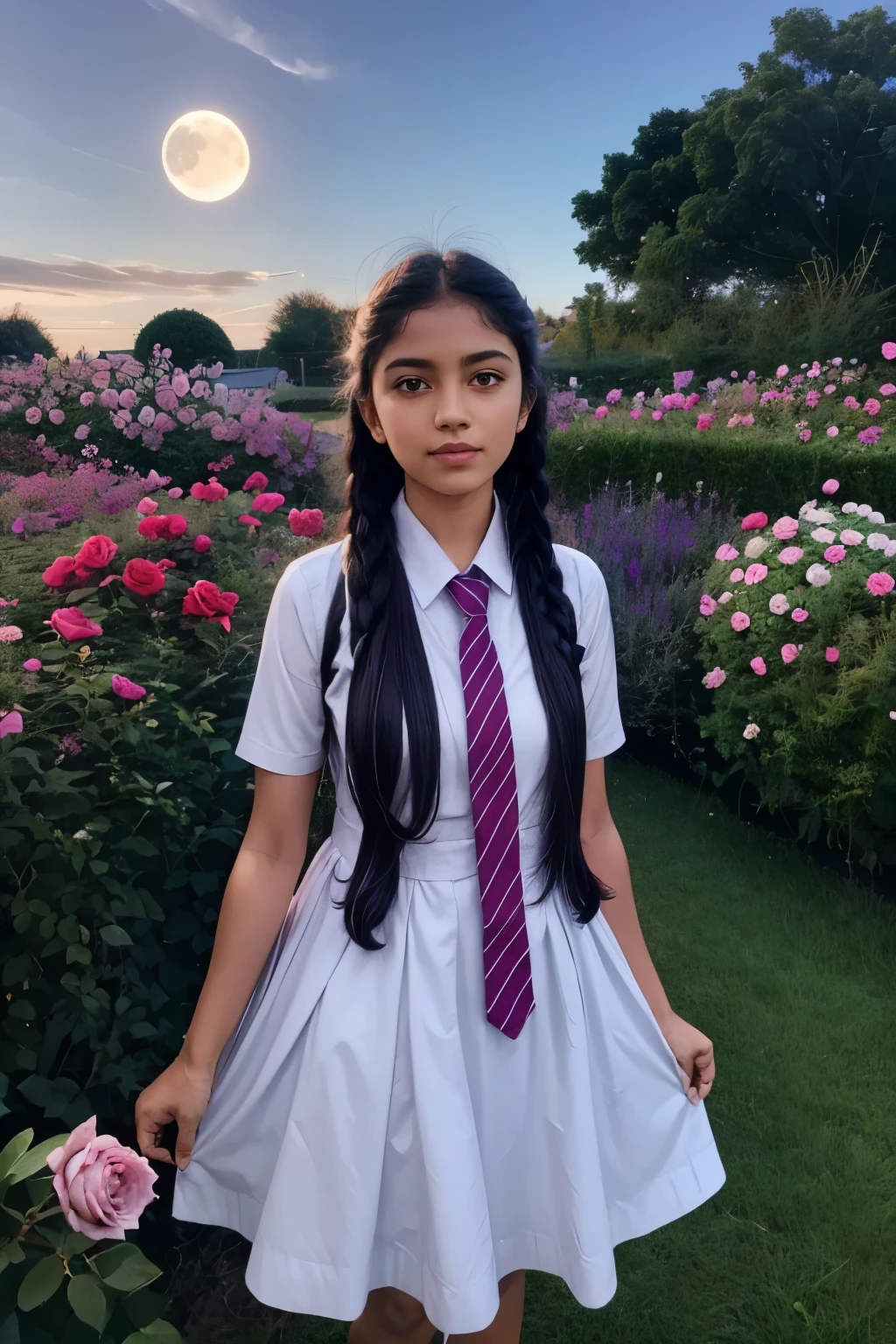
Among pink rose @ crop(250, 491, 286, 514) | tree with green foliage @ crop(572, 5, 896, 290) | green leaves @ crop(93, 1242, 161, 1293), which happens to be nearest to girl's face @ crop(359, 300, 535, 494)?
green leaves @ crop(93, 1242, 161, 1293)

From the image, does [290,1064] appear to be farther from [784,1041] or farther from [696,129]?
[696,129]

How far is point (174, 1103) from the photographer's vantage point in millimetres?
1392

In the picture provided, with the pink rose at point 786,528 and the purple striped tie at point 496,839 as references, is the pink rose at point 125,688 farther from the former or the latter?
the pink rose at point 786,528

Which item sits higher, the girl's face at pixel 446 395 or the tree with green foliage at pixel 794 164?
the tree with green foliage at pixel 794 164

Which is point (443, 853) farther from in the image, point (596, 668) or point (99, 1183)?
point (99, 1183)

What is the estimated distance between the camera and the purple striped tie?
137 centimetres

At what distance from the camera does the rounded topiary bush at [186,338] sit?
10.9m

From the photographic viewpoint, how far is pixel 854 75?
22.1 metres

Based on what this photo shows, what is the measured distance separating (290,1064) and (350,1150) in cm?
16

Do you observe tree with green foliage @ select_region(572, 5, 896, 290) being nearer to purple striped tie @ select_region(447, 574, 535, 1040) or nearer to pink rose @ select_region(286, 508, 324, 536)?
pink rose @ select_region(286, 508, 324, 536)

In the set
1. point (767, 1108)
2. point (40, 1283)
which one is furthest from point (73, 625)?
point (767, 1108)

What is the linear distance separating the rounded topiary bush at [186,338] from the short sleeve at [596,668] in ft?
33.6

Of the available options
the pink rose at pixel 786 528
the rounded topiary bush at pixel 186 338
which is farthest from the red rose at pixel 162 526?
the rounded topiary bush at pixel 186 338

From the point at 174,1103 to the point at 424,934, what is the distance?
1.46ft
